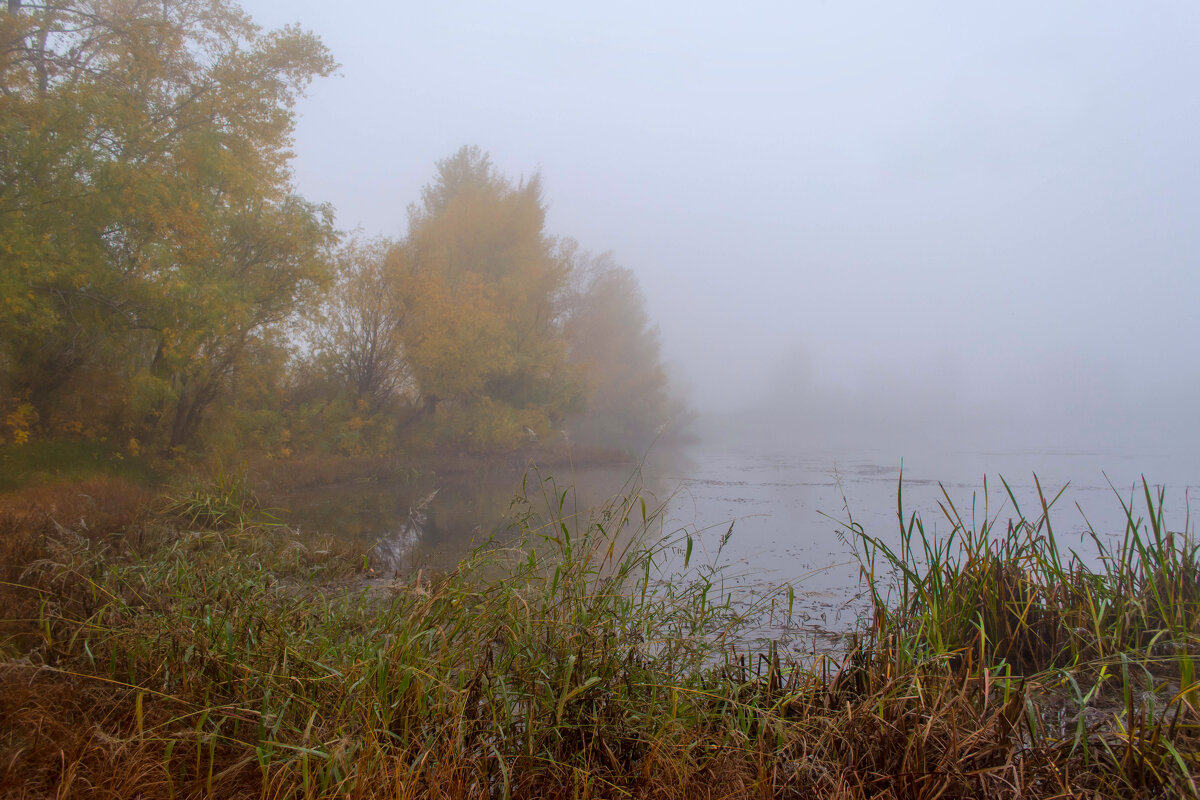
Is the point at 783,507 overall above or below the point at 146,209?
below

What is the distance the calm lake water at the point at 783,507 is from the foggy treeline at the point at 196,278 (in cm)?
269

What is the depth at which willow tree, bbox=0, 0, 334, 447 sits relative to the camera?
26.2 feet

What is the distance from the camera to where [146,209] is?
8.73m

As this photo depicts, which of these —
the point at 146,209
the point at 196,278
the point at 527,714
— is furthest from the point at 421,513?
the point at 527,714

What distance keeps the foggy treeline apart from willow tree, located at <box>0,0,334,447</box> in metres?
0.03

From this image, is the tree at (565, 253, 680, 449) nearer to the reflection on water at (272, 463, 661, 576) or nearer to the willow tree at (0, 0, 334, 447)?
the reflection on water at (272, 463, 661, 576)

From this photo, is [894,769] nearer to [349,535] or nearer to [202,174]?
[349,535]

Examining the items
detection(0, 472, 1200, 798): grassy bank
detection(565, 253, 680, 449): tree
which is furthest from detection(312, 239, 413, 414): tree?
detection(0, 472, 1200, 798): grassy bank

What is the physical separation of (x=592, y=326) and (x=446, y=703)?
29.7 meters

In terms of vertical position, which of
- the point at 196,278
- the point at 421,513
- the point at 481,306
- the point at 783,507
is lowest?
the point at 421,513

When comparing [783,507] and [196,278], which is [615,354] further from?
[196,278]

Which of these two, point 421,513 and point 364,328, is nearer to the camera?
point 421,513

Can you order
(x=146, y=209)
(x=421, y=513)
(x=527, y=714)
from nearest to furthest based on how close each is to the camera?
(x=527, y=714) → (x=146, y=209) → (x=421, y=513)

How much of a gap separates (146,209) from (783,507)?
11.1m
